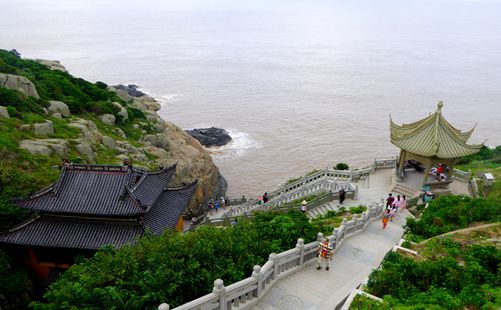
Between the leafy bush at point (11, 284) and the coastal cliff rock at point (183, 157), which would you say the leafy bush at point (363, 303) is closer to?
the leafy bush at point (11, 284)

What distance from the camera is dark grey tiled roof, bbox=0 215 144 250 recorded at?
1873cm

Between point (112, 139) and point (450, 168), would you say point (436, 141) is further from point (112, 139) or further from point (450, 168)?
point (112, 139)

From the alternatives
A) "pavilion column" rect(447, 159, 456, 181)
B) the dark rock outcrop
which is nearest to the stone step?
"pavilion column" rect(447, 159, 456, 181)

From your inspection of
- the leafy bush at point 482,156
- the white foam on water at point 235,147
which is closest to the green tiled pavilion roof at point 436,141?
the leafy bush at point 482,156

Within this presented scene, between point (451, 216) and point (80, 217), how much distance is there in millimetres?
18965

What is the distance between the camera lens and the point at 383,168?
31.5 m

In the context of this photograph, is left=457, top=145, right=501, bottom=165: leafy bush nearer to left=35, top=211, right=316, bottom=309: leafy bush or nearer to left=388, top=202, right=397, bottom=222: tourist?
left=388, top=202, right=397, bottom=222: tourist

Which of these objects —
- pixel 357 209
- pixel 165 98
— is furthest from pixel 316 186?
pixel 165 98

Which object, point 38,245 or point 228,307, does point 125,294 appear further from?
point 38,245

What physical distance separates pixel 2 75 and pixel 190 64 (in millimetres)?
72673

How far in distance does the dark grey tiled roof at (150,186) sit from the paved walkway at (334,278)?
9.08 meters

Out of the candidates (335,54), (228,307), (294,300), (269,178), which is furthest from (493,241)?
(335,54)

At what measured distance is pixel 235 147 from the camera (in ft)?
184

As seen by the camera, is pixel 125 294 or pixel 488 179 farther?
pixel 488 179
